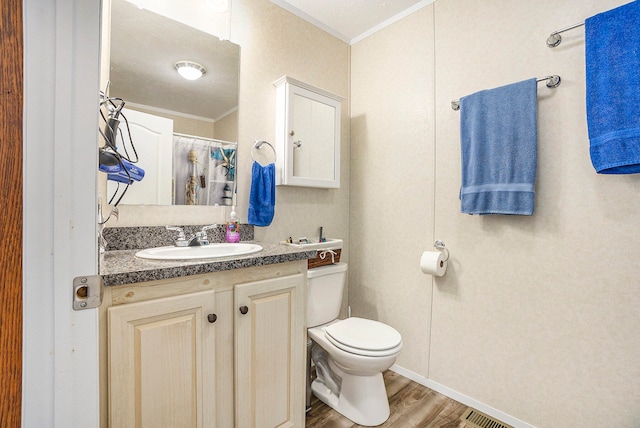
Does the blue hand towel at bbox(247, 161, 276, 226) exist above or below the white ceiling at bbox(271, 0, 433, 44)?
below

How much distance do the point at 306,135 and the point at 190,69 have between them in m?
0.79

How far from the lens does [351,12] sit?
2084 mm

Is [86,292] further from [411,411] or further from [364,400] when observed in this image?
[411,411]

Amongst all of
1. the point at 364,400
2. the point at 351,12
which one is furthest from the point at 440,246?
the point at 351,12

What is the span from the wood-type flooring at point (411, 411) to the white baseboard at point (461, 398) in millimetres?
26

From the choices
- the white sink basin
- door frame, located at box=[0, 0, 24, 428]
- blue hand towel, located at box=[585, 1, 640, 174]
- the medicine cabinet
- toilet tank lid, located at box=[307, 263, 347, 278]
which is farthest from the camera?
the medicine cabinet

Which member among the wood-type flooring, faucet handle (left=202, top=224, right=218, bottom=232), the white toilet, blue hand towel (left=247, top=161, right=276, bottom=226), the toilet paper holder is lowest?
the wood-type flooring

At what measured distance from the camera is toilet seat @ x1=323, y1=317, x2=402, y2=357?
150 centimetres

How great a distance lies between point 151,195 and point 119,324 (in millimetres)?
768

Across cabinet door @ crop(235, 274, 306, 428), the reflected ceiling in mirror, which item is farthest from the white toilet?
the reflected ceiling in mirror

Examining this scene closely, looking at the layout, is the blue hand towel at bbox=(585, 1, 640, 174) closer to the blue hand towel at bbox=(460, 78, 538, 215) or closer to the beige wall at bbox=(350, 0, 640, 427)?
the beige wall at bbox=(350, 0, 640, 427)

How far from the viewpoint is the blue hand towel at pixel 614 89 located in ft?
3.80

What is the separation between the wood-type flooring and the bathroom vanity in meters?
0.29

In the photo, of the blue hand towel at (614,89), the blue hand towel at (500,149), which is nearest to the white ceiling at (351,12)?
the blue hand towel at (500,149)
